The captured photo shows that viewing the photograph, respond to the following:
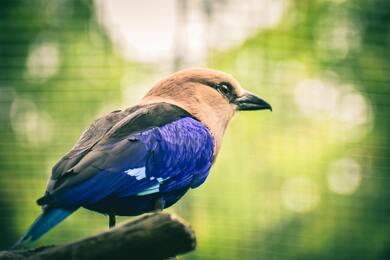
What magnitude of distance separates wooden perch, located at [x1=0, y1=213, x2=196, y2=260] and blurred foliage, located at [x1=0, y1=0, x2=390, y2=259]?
8.73 feet

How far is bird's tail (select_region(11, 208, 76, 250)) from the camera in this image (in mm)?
1769

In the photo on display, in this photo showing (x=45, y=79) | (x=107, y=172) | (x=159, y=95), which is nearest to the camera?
(x=107, y=172)

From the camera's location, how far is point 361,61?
179 inches

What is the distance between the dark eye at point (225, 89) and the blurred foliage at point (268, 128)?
58.7 inches

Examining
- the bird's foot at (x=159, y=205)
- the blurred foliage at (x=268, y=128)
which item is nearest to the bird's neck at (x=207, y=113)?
the bird's foot at (x=159, y=205)

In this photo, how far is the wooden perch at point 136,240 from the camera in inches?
63.8

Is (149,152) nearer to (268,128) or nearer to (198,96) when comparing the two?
(198,96)

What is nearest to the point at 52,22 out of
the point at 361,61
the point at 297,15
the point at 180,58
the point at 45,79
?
the point at 45,79

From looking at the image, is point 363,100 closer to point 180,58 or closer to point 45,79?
point 180,58

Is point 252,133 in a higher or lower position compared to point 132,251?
lower

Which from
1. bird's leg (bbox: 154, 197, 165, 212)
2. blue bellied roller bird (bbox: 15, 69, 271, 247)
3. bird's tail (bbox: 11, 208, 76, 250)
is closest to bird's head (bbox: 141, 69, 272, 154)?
blue bellied roller bird (bbox: 15, 69, 271, 247)

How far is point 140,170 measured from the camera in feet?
7.01

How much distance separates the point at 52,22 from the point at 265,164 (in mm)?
1506

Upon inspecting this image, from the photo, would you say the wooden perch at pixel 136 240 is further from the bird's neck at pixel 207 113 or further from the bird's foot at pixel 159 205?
the bird's neck at pixel 207 113
